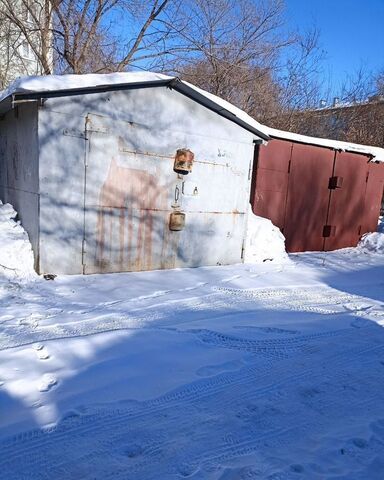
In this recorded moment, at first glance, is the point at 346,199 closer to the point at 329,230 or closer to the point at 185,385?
the point at 329,230

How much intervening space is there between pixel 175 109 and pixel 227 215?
83.9 inches

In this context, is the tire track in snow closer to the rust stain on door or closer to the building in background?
the rust stain on door

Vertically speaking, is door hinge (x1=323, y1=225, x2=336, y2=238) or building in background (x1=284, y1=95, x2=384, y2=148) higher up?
building in background (x1=284, y1=95, x2=384, y2=148)

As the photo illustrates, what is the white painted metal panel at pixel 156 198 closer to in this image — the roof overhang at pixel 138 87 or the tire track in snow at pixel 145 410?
the roof overhang at pixel 138 87

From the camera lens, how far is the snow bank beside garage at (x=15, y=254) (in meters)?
4.91

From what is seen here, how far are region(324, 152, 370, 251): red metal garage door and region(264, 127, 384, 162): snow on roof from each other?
0.17 m

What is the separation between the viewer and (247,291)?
5.29 metres

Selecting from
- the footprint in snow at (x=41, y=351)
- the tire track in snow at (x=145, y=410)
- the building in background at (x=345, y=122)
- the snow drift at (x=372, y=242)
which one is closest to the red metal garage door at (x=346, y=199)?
the snow drift at (x=372, y=242)

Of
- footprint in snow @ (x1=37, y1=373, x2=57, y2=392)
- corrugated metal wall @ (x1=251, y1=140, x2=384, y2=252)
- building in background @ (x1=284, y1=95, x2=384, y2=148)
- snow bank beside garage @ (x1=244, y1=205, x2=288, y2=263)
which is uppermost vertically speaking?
building in background @ (x1=284, y1=95, x2=384, y2=148)

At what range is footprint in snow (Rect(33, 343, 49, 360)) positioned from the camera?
2.94 meters

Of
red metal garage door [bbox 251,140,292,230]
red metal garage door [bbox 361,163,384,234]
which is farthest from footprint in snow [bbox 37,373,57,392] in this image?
red metal garage door [bbox 361,163,384,234]

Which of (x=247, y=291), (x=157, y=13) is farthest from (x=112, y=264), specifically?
(x=157, y=13)

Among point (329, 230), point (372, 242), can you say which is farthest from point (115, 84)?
point (372, 242)

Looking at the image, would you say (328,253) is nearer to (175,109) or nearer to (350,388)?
(175,109)
